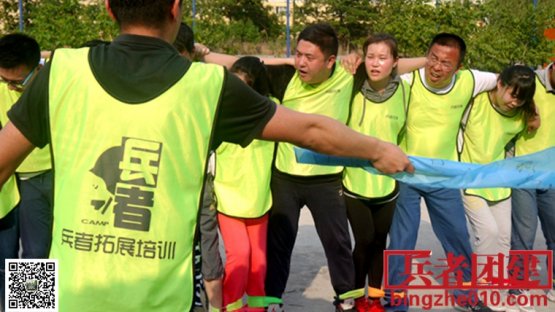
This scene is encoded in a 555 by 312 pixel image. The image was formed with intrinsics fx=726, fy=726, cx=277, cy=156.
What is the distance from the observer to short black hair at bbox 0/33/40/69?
15.7 feet

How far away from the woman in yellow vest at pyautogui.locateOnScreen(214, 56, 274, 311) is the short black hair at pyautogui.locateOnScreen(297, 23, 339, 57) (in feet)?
1.35

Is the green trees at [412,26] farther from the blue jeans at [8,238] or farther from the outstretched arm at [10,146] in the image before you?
the outstretched arm at [10,146]

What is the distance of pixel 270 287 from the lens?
17.1ft

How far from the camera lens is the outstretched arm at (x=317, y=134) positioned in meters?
2.47

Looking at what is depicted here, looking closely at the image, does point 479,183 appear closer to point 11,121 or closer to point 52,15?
point 11,121

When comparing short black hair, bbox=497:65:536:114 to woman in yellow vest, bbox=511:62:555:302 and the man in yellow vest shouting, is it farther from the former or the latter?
the man in yellow vest shouting

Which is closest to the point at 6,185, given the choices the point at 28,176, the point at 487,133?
the point at 28,176

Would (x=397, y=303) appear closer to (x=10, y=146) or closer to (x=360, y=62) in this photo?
(x=360, y=62)

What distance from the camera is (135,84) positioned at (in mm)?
2285

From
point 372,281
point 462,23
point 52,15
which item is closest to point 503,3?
point 462,23

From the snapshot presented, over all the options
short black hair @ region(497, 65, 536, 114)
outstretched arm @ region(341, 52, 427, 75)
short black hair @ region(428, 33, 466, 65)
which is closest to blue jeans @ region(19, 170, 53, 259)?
outstretched arm @ region(341, 52, 427, 75)

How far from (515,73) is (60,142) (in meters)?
3.76

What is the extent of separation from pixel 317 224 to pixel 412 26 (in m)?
11.3

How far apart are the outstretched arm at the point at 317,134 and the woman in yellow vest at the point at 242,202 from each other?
92.8 inches
